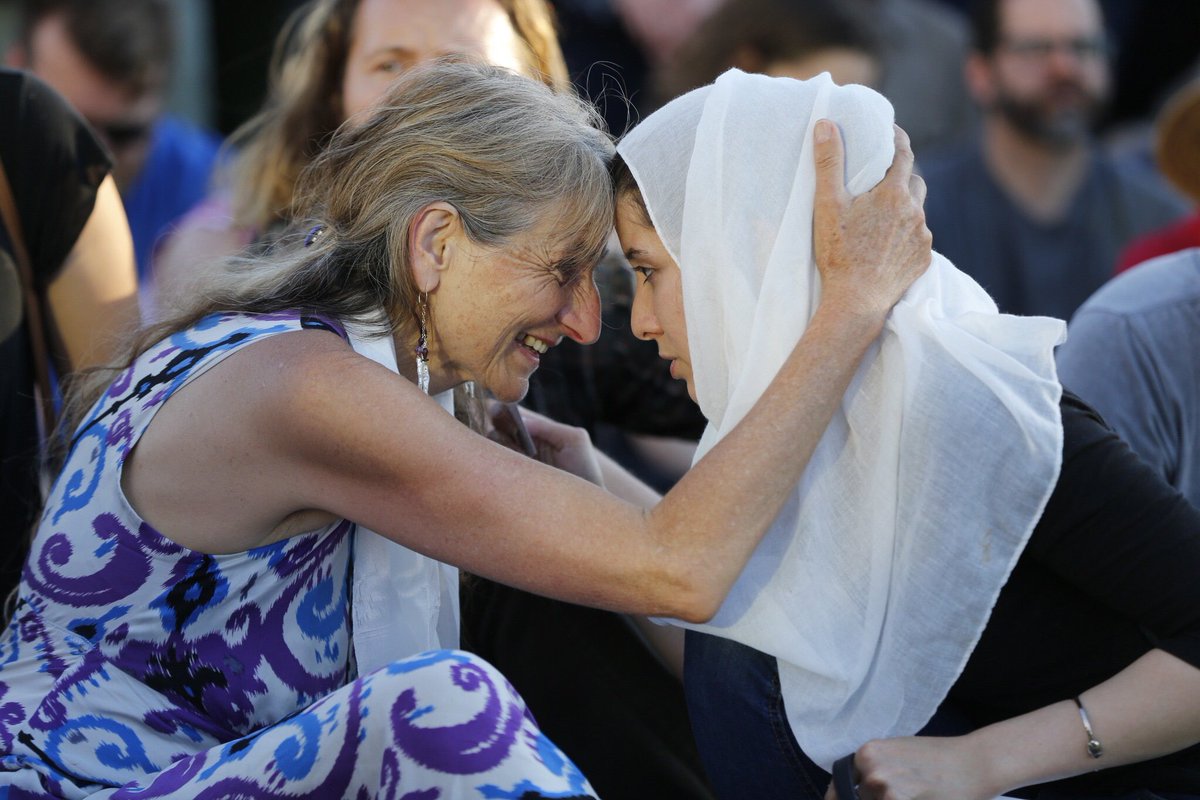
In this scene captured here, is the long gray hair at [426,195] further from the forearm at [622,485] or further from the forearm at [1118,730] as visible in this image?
the forearm at [1118,730]

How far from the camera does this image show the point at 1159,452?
8.36 feet

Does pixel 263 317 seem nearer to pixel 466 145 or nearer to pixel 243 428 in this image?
pixel 243 428

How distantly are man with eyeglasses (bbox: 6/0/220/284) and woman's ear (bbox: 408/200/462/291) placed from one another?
2.29m

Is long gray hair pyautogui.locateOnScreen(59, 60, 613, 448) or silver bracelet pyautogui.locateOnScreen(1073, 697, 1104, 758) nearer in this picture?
silver bracelet pyautogui.locateOnScreen(1073, 697, 1104, 758)

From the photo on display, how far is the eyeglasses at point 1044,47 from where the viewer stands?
5266mm

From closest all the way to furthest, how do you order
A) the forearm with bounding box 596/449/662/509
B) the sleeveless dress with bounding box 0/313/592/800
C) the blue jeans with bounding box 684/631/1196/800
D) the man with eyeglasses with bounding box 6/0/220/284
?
the sleeveless dress with bounding box 0/313/592/800, the blue jeans with bounding box 684/631/1196/800, the forearm with bounding box 596/449/662/509, the man with eyeglasses with bounding box 6/0/220/284

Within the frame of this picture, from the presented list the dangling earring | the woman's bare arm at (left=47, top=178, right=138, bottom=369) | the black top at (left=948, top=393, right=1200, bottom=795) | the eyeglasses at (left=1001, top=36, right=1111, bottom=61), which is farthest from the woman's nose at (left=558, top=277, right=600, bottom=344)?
the eyeglasses at (left=1001, top=36, right=1111, bottom=61)

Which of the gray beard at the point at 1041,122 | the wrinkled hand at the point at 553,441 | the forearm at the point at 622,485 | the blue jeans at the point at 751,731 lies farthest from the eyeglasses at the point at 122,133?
the gray beard at the point at 1041,122

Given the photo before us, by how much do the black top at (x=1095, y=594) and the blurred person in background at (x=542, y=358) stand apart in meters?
0.69

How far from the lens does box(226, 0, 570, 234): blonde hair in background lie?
3.17 metres

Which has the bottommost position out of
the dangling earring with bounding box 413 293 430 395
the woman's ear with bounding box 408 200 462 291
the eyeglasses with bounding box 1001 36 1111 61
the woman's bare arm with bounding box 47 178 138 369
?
the eyeglasses with bounding box 1001 36 1111 61

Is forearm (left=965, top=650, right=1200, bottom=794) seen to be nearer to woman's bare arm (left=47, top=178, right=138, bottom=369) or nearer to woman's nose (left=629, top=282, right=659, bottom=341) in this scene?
woman's nose (left=629, top=282, right=659, bottom=341)

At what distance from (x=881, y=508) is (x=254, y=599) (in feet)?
2.91

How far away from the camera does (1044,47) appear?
529 centimetres
